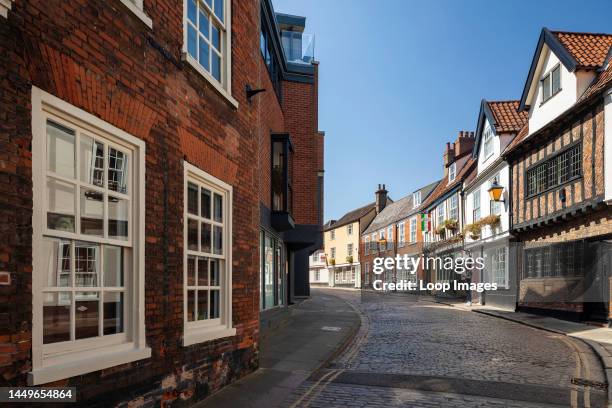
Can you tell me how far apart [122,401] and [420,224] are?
35.9 meters

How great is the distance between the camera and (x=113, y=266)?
15.5ft

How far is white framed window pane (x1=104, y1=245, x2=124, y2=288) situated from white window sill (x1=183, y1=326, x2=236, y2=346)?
138 centimetres

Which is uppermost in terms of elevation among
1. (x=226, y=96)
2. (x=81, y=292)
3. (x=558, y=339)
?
(x=226, y=96)

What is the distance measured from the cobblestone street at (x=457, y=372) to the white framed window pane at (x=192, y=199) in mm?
2774

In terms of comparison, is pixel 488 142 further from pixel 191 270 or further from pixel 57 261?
pixel 57 261

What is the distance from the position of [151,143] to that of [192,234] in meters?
1.46

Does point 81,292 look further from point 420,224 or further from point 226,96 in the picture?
point 420,224

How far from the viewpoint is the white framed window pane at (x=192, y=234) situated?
619cm

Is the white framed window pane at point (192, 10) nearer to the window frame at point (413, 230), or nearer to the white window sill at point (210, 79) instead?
the white window sill at point (210, 79)

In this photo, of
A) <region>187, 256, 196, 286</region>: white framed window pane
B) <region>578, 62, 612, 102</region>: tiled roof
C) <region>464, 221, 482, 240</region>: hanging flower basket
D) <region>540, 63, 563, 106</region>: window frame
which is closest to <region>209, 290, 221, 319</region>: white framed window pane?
<region>187, 256, 196, 286</region>: white framed window pane

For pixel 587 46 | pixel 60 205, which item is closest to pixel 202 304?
pixel 60 205

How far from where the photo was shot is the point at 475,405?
6.49 meters

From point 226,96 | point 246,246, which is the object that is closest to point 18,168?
point 226,96

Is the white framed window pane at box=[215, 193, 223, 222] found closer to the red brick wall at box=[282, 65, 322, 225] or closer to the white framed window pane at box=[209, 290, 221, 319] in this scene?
the white framed window pane at box=[209, 290, 221, 319]
